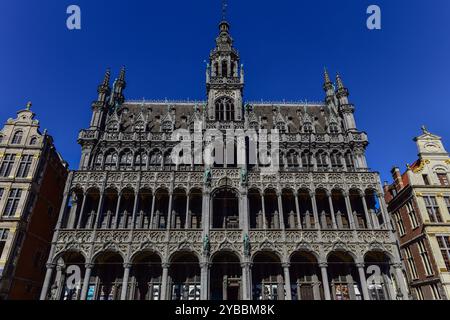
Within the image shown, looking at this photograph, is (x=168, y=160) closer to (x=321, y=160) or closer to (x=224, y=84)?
(x=224, y=84)

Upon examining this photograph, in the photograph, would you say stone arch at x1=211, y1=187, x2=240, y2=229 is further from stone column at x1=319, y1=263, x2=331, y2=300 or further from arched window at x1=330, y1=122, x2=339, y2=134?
arched window at x1=330, y1=122, x2=339, y2=134

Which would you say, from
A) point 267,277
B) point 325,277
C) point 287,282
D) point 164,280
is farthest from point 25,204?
point 325,277


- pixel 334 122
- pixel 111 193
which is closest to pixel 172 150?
pixel 111 193

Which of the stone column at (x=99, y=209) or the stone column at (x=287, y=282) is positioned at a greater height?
the stone column at (x=99, y=209)

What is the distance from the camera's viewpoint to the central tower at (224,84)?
116ft

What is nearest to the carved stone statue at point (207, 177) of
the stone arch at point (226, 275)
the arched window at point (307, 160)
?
the stone arch at point (226, 275)

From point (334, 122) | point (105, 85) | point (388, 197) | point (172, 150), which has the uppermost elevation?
point (105, 85)

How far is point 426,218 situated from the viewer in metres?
27.8

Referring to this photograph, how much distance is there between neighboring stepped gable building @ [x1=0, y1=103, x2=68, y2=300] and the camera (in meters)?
25.8

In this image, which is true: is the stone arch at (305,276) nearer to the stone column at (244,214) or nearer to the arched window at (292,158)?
the stone column at (244,214)

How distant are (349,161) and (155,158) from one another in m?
23.0

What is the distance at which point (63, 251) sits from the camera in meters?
25.1
